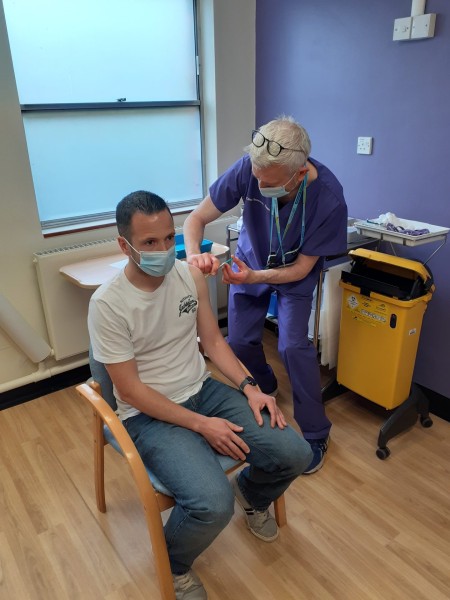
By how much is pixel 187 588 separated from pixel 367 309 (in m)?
1.29

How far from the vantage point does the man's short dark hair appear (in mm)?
1288

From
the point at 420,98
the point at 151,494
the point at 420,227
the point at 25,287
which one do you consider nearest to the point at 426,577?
the point at 151,494

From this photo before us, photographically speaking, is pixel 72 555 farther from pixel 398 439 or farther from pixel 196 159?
pixel 196 159

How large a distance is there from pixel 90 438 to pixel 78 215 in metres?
1.19

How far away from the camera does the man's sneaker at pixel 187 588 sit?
4.59 ft

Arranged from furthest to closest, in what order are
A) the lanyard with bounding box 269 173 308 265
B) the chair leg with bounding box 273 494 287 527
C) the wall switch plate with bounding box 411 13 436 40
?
1. the wall switch plate with bounding box 411 13 436 40
2. the lanyard with bounding box 269 173 308 265
3. the chair leg with bounding box 273 494 287 527

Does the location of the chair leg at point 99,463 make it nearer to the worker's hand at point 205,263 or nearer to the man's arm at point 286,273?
the worker's hand at point 205,263

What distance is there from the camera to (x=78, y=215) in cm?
259

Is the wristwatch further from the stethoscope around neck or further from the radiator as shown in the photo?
the radiator

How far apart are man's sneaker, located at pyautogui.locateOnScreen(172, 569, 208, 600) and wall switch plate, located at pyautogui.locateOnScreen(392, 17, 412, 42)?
2217 millimetres

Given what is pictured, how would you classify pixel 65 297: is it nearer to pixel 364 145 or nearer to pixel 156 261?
pixel 156 261

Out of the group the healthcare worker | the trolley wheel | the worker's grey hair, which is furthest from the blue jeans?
the trolley wheel

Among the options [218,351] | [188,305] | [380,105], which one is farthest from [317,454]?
[380,105]

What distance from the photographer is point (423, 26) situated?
1.93 metres
